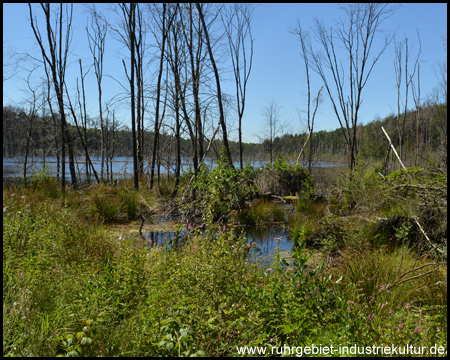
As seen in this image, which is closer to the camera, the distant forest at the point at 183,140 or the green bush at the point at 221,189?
the green bush at the point at 221,189

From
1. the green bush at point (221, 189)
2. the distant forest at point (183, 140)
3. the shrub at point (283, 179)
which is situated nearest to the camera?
the green bush at point (221, 189)

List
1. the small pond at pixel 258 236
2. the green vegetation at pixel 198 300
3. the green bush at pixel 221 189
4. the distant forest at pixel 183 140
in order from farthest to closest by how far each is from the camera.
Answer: the distant forest at pixel 183 140, the green bush at pixel 221 189, the small pond at pixel 258 236, the green vegetation at pixel 198 300

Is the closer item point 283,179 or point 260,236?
point 260,236

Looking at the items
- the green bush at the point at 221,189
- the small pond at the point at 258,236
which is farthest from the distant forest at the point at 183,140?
the small pond at the point at 258,236

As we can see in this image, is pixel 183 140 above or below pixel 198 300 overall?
above

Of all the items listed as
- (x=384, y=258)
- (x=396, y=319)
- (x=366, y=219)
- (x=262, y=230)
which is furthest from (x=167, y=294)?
(x=262, y=230)

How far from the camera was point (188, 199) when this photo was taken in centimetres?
782

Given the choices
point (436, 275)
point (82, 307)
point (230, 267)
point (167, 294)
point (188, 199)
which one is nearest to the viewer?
point (82, 307)

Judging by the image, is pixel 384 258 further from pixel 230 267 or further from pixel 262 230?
pixel 262 230

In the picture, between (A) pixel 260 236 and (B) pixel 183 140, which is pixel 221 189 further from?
(B) pixel 183 140

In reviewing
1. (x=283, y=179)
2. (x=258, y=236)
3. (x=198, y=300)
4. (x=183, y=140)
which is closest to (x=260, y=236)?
(x=258, y=236)

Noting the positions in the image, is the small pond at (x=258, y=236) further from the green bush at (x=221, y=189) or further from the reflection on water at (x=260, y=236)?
the green bush at (x=221, y=189)

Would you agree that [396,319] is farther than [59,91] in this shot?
No

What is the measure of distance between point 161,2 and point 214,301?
8.73 meters
